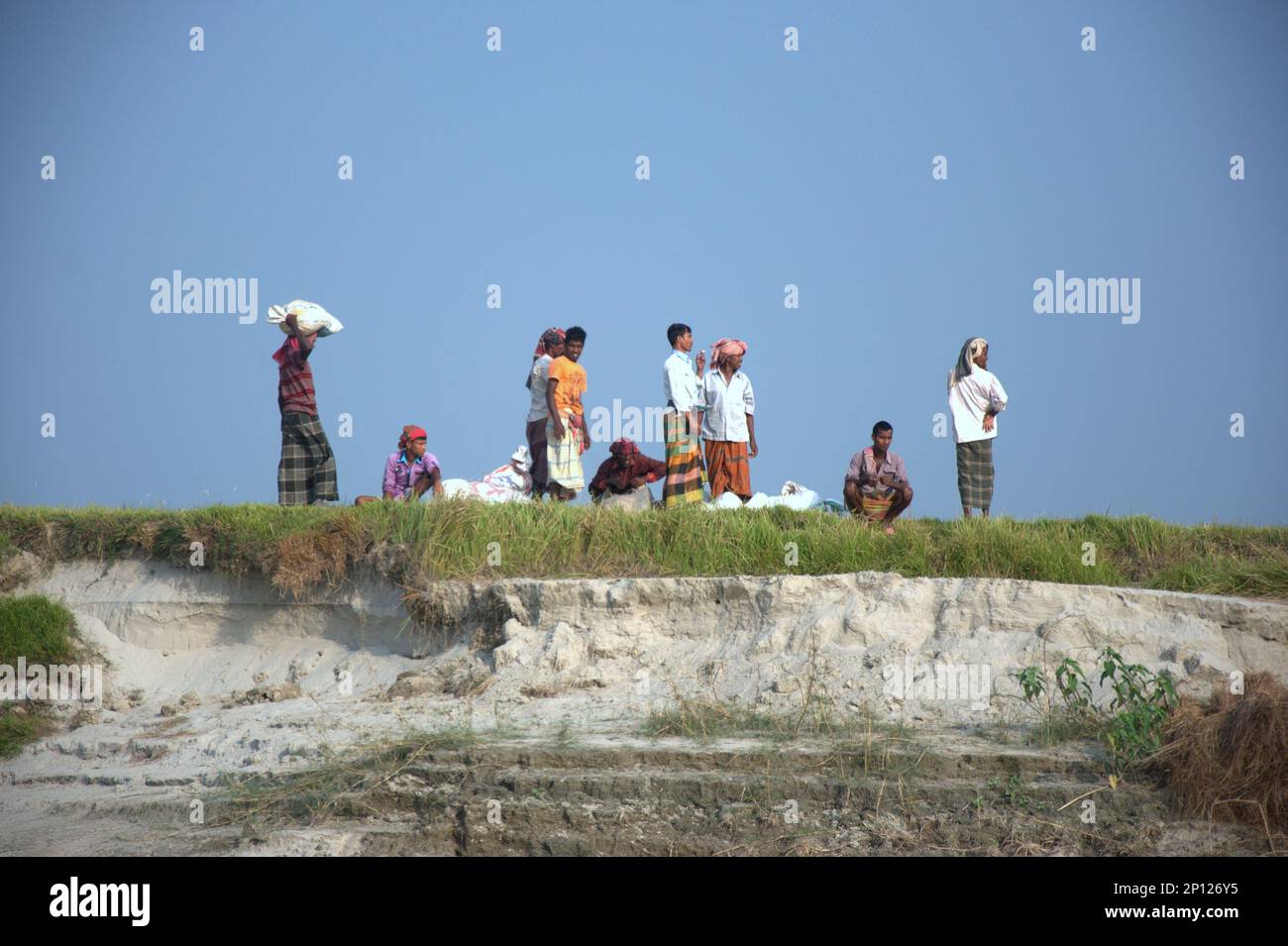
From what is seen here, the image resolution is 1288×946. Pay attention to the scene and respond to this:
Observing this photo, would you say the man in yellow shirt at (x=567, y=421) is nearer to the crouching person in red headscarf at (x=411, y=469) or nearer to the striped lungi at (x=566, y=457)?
the striped lungi at (x=566, y=457)

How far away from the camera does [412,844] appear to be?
687 centimetres

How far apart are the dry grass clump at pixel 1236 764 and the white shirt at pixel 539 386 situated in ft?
22.6

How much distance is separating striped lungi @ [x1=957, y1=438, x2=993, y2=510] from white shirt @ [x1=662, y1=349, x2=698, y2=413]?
2500 mm

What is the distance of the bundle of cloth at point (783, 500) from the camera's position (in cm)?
1143

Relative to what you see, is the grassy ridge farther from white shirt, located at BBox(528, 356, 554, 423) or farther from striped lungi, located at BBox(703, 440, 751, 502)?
white shirt, located at BBox(528, 356, 554, 423)

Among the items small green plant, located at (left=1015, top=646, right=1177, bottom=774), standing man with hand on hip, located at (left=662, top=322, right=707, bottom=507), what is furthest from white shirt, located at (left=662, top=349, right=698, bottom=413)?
small green plant, located at (left=1015, top=646, right=1177, bottom=774)

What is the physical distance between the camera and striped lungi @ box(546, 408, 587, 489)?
12250 mm

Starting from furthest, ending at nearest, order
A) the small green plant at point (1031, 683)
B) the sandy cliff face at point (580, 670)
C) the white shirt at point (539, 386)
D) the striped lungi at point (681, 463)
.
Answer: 1. the white shirt at point (539, 386)
2. the striped lungi at point (681, 463)
3. the sandy cliff face at point (580, 670)
4. the small green plant at point (1031, 683)

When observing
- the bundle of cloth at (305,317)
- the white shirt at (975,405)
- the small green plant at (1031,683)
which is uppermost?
the bundle of cloth at (305,317)

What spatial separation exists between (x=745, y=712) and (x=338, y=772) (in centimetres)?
247

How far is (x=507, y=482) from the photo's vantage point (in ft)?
42.0

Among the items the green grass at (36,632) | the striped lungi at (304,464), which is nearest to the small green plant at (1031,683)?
the striped lungi at (304,464)

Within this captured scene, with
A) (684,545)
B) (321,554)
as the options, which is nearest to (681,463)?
(684,545)

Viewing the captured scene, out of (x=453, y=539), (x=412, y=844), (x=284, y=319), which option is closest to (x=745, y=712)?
(x=412, y=844)
